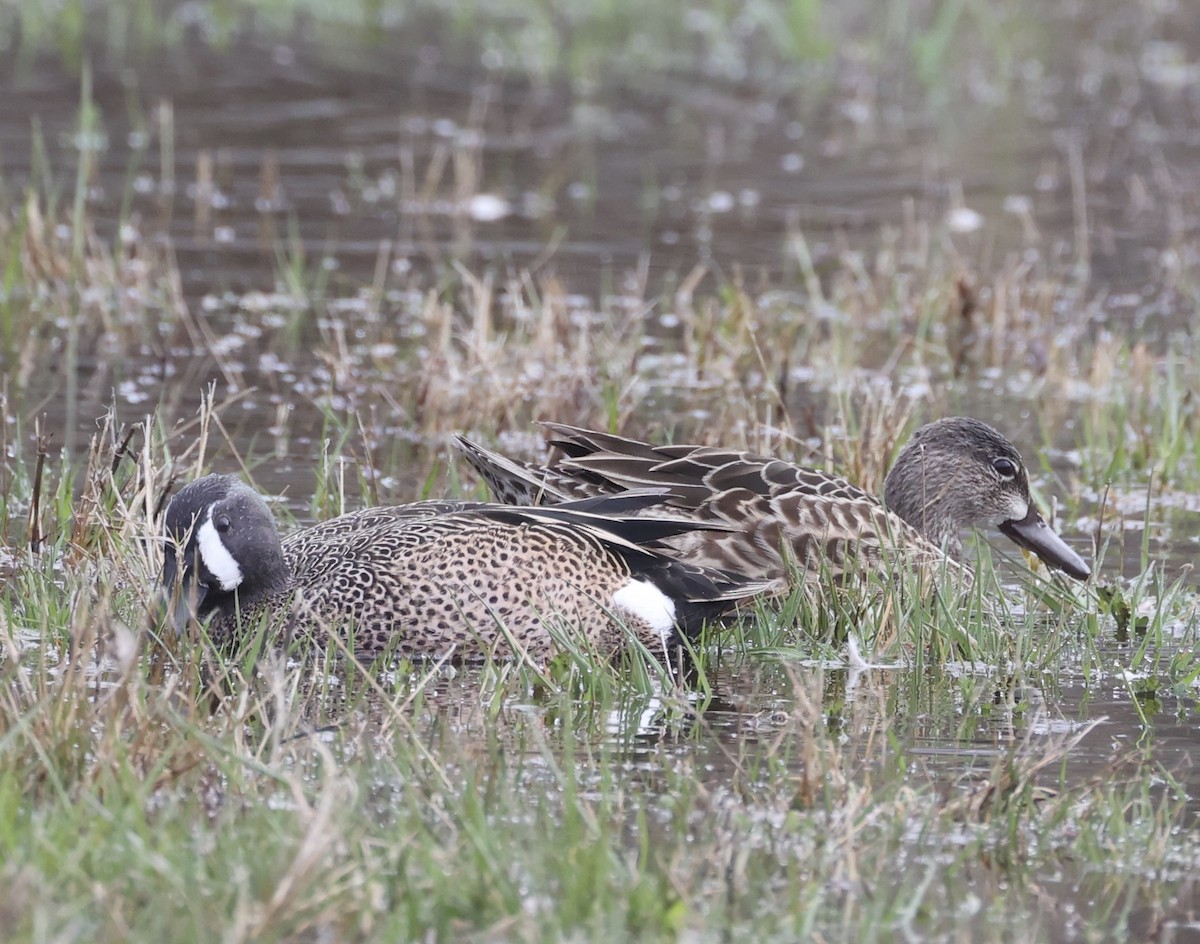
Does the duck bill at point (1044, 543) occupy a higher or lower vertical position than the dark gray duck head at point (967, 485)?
lower

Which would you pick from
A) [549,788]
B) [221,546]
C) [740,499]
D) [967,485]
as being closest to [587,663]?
[549,788]

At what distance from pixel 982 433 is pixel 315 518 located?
2095 millimetres

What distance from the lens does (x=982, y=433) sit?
6.47 m

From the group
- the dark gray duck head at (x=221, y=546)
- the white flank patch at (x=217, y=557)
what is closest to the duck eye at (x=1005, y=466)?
the dark gray duck head at (x=221, y=546)

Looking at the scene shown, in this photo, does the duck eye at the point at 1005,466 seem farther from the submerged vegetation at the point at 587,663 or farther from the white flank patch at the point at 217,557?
the white flank patch at the point at 217,557

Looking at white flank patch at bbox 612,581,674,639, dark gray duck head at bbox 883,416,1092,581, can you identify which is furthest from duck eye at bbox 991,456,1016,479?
white flank patch at bbox 612,581,674,639

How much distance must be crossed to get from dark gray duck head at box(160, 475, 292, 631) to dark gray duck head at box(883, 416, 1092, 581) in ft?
6.85

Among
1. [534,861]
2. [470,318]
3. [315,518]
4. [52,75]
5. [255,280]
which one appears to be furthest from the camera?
[52,75]

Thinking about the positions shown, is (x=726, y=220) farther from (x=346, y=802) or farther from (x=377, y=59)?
(x=346, y=802)

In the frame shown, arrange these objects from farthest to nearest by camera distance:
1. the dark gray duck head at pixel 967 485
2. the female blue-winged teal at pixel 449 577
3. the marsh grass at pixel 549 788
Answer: the dark gray duck head at pixel 967 485 → the female blue-winged teal at pixel 449 577 → the marsh grass at pixel 549 788

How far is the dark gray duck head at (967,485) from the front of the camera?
6.37 metres

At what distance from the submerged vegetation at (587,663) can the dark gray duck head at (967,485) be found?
0.61 ft

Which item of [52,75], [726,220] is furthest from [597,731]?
[52,75]

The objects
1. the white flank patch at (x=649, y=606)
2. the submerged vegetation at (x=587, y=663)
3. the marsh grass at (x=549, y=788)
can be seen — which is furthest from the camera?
the white flank patch at (x=649, y=606)
